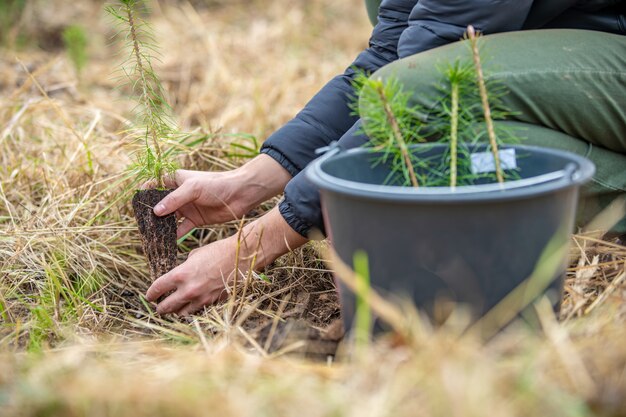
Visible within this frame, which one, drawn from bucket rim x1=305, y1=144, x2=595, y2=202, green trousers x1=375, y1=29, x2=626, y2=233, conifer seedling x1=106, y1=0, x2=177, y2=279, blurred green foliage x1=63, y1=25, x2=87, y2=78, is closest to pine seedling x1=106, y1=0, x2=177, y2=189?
conifer seedling x1=106, y1=0, x2=177, y2=279

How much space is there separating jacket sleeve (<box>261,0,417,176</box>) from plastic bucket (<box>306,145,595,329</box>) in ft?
2.02

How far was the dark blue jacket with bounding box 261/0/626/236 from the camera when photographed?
56.6 inches

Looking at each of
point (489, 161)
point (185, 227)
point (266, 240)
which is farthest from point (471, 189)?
point (185, 227)

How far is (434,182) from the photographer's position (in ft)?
4.09

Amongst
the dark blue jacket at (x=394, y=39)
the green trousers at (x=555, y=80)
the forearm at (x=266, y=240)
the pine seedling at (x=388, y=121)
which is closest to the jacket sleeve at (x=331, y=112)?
the dark blue jacket at (x=394, y=39)

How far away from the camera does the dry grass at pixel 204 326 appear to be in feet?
2.94

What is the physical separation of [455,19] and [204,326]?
82cm

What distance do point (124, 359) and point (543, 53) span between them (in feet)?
3.21

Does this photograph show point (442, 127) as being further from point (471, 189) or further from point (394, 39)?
point (394, 39)

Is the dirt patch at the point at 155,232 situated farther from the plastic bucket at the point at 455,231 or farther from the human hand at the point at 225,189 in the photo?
the plastic bucket at the point at 455,231

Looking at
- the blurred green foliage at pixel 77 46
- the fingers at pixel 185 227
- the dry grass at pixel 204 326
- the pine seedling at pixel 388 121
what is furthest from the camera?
the blurred green foliage at pixel 77 46

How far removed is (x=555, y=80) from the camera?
1427 millimetres

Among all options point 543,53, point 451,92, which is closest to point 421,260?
point 451,92

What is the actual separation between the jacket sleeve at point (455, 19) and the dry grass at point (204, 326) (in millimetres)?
486
